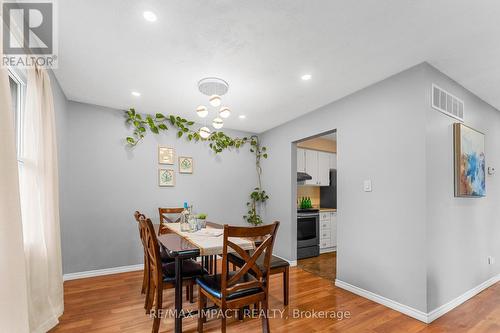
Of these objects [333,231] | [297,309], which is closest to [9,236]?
[297,309]

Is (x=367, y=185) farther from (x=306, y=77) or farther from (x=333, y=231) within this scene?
(x=333, y=231)

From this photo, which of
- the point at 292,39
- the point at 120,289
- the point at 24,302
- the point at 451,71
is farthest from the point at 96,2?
the point at 451,71

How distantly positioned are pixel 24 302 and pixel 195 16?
217 cm

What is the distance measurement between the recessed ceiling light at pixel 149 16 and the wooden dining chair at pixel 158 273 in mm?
1590

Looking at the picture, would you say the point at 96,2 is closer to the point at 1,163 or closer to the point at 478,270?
the point at 1,163

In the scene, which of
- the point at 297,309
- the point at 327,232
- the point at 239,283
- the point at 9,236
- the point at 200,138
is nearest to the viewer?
the point at 9,236

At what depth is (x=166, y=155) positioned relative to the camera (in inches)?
169

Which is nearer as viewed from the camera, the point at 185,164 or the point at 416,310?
the point at 416,310

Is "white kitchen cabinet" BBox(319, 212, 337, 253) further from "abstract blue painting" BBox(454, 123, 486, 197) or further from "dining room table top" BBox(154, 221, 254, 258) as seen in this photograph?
"dining room table top" BBox(154, 221, 254, 258)

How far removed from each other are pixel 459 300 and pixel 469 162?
1591 millimetres

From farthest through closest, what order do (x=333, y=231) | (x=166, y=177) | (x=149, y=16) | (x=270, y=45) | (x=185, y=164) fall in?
(x=333, y=231) → (x=185, y=164) → (x=166, y=177) → (x=270, y=45) → (x=149, y=16)

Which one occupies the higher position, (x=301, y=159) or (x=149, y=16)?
(x=149, y=16)

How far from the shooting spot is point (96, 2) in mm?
1725

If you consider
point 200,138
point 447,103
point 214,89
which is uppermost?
point 214,89
